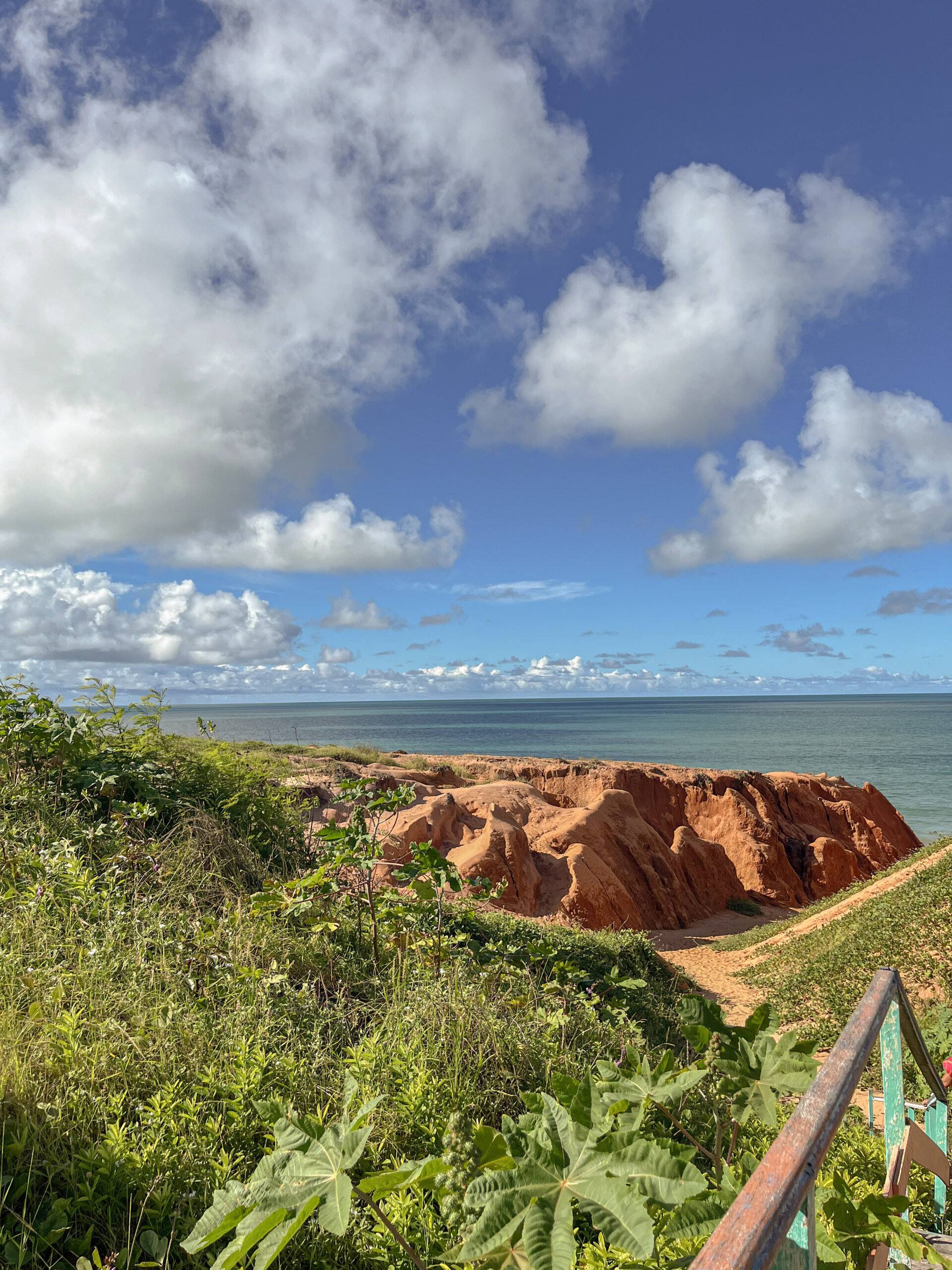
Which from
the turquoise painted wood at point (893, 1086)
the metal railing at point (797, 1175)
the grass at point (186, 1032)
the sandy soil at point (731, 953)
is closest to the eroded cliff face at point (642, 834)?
the sandy soil at point (731, 953)

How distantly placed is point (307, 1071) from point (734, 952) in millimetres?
17732

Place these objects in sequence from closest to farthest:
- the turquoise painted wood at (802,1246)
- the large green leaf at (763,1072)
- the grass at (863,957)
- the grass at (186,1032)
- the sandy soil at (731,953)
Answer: the turquoise painted wood at (802,1246)
the large green leaf at (763,1072)
the grass at (186,1032)
the grass at (863,957)
the sandy soil at (731,953)

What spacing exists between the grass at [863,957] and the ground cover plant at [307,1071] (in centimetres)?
642

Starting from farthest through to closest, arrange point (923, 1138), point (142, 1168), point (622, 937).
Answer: point (622, 937), point (142, 1168), point (923, 1138)

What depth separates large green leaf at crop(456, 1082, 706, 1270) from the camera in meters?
1.37

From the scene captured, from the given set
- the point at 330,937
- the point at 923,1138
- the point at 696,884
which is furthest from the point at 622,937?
the point at 696,884

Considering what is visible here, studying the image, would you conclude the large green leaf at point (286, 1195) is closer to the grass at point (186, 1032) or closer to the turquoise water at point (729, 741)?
the grass at point (186, 1032)

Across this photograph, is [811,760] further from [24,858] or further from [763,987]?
[24,858]

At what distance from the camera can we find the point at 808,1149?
1.07 m

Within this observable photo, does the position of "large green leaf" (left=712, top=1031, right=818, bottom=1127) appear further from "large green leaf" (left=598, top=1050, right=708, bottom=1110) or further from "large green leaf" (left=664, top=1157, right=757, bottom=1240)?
"large green leaf" (left=664, top=1157, right=757, bottom=1240)

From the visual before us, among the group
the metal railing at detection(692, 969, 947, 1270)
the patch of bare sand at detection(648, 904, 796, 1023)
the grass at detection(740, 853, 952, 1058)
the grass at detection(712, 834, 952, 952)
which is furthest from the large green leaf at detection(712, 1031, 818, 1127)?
the grass at detection(712, 834, 952, 952)

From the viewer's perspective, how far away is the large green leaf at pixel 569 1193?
1.37 meters

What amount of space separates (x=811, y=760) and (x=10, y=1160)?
85.2 m

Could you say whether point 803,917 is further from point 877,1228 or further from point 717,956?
point 877,1228
